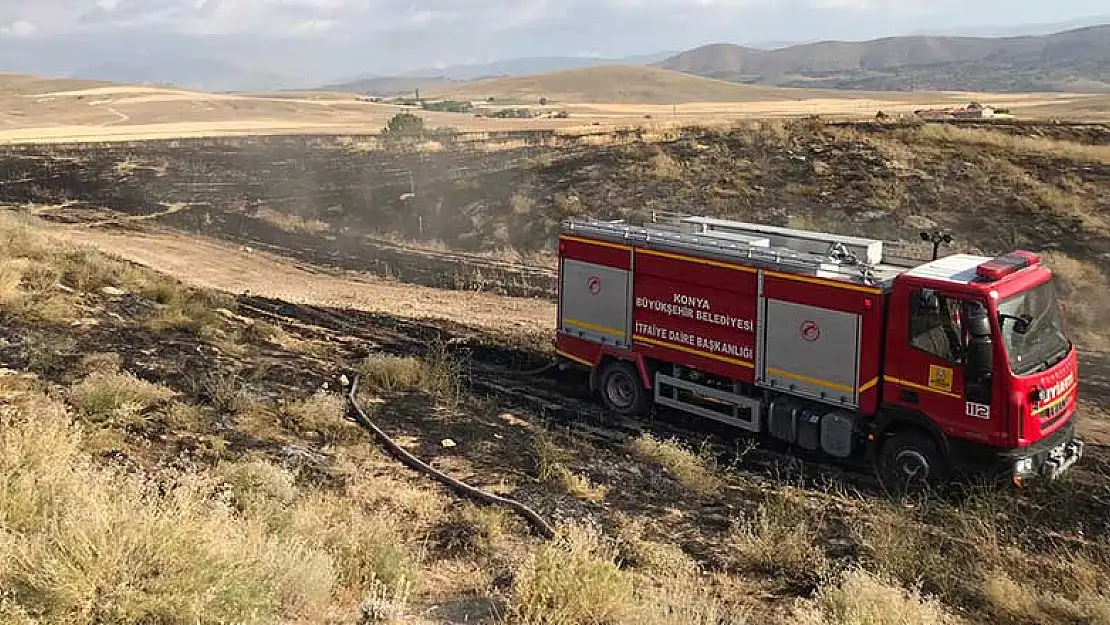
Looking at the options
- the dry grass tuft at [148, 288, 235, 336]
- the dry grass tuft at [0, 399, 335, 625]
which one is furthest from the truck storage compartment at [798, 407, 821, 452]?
the dry grass tuft at [148, 288, 235, 336]

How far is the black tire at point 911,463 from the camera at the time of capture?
1091 centimetres

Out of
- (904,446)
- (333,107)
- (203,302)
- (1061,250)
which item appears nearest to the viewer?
(904,446)

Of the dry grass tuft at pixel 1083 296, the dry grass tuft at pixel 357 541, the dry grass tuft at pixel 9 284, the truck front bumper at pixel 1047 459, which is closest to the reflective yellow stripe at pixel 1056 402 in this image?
the truck front bumper at pixel 1047 459

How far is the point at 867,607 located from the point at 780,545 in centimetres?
235

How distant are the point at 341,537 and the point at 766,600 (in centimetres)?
395

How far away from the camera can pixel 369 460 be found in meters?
11.4

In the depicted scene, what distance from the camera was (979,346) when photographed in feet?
33.6

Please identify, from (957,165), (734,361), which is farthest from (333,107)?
(734,361)

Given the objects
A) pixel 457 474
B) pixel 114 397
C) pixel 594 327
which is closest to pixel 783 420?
pixel 594 327

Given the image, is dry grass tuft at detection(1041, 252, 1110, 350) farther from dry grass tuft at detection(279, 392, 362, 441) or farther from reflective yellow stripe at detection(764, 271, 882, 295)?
dry grass tuft at detection(279, 392, 362, 441)

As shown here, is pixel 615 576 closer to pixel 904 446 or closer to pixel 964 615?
pixel 964 615

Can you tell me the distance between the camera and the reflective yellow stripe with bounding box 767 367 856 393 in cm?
1156

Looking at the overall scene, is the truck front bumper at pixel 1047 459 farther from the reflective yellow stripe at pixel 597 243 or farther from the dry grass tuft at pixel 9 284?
the dry grass tuft at pixel 9 284

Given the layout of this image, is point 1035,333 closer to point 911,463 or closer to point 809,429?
point 911,463
